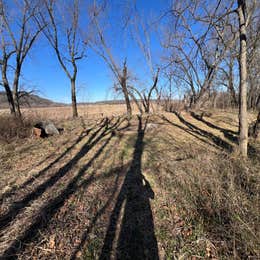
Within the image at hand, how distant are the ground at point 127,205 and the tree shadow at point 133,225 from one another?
11mm

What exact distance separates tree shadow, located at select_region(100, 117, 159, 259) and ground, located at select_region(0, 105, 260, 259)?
0.04 feet

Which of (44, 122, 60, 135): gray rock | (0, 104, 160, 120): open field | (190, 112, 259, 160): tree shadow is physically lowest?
(190, 112, 259, 160): tree shadow

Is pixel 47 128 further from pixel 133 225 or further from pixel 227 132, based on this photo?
pixel 227 132

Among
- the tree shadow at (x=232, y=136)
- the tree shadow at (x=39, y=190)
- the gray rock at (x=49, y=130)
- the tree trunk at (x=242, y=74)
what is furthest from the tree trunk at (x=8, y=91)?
the tree trunk at (x=242, y=74)

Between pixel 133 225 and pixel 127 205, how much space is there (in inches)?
17.1

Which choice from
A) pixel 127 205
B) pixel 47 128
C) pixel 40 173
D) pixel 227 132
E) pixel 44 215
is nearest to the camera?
pixel 44 215

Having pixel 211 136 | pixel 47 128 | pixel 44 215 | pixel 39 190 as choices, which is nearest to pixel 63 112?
pixel 47 128

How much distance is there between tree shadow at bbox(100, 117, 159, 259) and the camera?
1874 millimetres

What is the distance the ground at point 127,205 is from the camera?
1.86 m

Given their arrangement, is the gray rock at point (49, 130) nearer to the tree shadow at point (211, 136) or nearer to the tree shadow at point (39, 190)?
the tree shadow at point (39, 190)

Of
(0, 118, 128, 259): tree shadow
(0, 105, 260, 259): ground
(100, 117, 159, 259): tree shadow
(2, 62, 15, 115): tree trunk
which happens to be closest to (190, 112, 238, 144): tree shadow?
(0, 105, 260, 259): ground

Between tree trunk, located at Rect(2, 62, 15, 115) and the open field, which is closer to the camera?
the open field

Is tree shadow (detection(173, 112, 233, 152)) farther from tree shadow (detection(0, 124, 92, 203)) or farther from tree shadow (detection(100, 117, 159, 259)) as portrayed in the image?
tree shadow (detection(0, 124, 92, 203))

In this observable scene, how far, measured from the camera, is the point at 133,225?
2.25 meters
